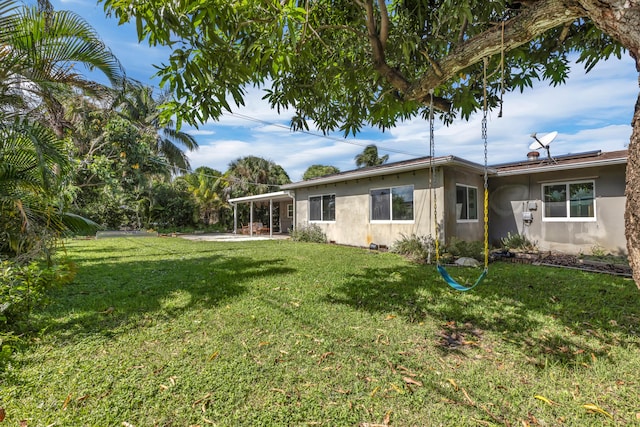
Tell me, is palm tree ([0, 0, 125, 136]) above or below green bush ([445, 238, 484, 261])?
above

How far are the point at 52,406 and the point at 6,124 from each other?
4347 mm

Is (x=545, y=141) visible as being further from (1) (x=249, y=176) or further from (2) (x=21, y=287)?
(1) (x=249, y=176)

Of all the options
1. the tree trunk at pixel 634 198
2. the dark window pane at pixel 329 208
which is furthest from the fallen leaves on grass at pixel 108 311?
the dark window pane at pixel 329 208

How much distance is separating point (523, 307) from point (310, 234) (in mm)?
10218

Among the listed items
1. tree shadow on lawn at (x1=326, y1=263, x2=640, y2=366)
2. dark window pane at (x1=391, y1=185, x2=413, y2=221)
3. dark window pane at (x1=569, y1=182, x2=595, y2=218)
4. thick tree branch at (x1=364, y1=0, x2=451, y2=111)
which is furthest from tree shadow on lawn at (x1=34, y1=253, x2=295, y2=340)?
dark window pane at (x1=569, y1=182, x2=595, y2=218)

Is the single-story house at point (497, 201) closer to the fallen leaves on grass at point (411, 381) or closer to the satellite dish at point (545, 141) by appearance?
the satellite dish at point (545, 141)

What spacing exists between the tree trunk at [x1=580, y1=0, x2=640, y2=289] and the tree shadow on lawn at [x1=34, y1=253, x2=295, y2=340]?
4.60 meters

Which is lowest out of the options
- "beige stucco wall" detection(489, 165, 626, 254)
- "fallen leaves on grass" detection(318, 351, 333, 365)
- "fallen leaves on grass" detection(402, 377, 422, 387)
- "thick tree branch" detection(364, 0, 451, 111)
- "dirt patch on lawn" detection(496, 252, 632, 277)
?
"fallen leaves on grass" detection(402, 377, 422, 387)

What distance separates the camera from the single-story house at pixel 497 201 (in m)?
8.90

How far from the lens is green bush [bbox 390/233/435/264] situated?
28.9 ft

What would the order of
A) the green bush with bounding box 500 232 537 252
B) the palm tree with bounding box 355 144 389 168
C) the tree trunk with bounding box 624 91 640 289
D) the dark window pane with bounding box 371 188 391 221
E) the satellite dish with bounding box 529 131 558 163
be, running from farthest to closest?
the palm tree with bounding box 355 144 389 168 < the dark window pane with bounding box 371 188 391 221 < the satellite dish with bounding box 529 131 558 163 < the green bush with bounding box 500 232 537 252 < the tree trunk with bounding box 624 91 640 289

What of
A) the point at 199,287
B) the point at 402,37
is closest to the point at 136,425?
the point at 199,287

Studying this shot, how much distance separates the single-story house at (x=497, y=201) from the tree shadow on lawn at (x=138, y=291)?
16.0 feet

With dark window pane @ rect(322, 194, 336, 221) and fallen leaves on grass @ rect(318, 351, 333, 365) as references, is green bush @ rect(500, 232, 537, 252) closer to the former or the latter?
dark window pane @ rect(322, 194, 336, 221)
